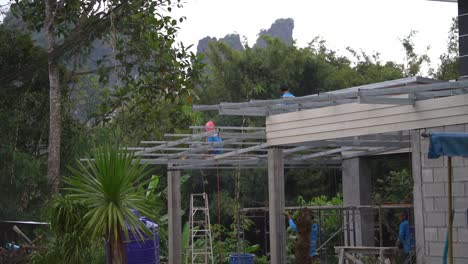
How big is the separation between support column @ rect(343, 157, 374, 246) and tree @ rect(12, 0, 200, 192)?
15.1 ft

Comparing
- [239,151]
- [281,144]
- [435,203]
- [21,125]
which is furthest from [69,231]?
[21,125]

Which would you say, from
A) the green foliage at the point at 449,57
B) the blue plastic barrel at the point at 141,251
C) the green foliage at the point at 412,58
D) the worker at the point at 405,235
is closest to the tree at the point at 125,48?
the blue plastic barrel at the point at 141,251

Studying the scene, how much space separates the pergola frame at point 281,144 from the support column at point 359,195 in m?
0.27

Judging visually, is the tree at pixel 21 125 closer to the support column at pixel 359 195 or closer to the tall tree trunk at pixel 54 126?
the tall tree trunk at pixel 54 126

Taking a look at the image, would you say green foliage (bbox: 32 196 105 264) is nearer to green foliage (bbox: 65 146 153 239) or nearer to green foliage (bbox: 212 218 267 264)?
green foliage (bbox: 65 146 153 239)

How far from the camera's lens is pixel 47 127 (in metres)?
20.3

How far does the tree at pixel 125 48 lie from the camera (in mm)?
18219

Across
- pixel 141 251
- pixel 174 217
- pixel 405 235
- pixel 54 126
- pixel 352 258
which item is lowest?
pixel 352 258

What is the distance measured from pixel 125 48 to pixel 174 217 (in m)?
4.94

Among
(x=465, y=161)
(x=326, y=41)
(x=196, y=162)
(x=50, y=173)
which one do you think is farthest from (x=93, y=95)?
(x=326, y=41)

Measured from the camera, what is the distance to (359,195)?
17.0 meters

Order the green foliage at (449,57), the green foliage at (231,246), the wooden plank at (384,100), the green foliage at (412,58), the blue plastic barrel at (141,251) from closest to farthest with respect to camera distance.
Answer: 1. the wooden plank at (384,100)
2. the blue plastic barrel at (141,251)
3. the green foliage at (231,246)
4. the green foliage at (449,57)
5. the green foliage at (412,58)

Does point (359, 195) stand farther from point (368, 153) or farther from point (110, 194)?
point (110, 194)

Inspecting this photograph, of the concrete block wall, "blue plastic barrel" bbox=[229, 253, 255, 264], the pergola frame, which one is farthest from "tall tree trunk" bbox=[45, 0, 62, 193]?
the concrete block wall
